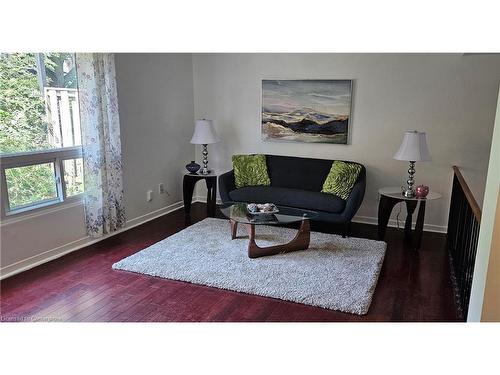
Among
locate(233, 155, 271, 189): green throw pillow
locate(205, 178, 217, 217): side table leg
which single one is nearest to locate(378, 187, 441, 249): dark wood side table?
locate(233, 155, 271, 189): green throw pillow

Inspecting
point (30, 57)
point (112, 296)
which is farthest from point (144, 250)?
point (30, 57)

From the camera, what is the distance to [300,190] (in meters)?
4.55

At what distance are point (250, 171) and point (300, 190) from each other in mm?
743

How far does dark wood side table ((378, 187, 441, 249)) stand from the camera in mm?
3932

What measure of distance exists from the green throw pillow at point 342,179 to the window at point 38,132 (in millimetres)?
2697

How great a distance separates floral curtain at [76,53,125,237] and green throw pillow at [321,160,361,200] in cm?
235

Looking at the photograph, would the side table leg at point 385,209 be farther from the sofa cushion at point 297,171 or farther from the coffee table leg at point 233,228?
the coffee table leg at point 233,228

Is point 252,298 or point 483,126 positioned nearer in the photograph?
point 252,298

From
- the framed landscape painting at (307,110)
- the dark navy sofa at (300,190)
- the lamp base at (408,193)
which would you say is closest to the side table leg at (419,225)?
the lamp base at (408,193)

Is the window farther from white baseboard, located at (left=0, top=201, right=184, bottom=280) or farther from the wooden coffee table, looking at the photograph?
the wooden coffee table

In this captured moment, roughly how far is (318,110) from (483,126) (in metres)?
1.80
